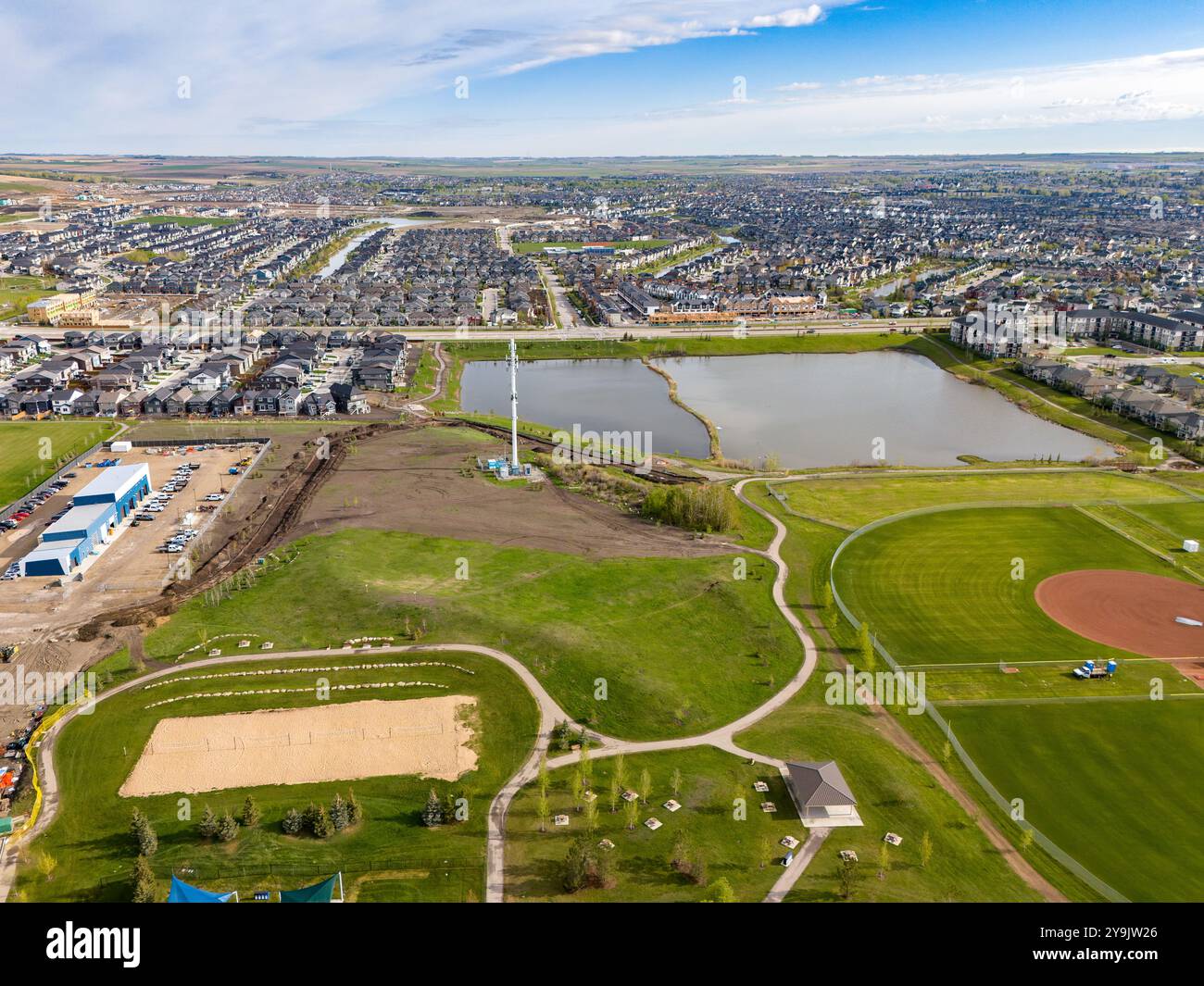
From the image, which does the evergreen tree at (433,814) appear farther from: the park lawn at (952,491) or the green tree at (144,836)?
the park lawn at (952,491)

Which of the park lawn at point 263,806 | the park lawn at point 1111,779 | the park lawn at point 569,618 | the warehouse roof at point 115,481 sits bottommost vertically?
the park lawn at point 1111,779

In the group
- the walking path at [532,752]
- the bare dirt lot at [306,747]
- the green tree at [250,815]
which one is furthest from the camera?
the bare dirt lot at [306,747]

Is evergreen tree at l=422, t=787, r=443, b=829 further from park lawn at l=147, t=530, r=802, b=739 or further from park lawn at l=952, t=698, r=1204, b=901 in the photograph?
park lawn at l=952, t=698, r=1204, b=901

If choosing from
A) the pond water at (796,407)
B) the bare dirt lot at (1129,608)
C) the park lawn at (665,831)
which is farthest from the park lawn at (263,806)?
the pond water at (796,407)

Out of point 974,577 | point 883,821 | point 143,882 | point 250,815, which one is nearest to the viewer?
point 143,882

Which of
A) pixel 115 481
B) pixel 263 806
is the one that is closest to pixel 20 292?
pixel 115 481

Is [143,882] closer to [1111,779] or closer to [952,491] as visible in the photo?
[1111,779]
